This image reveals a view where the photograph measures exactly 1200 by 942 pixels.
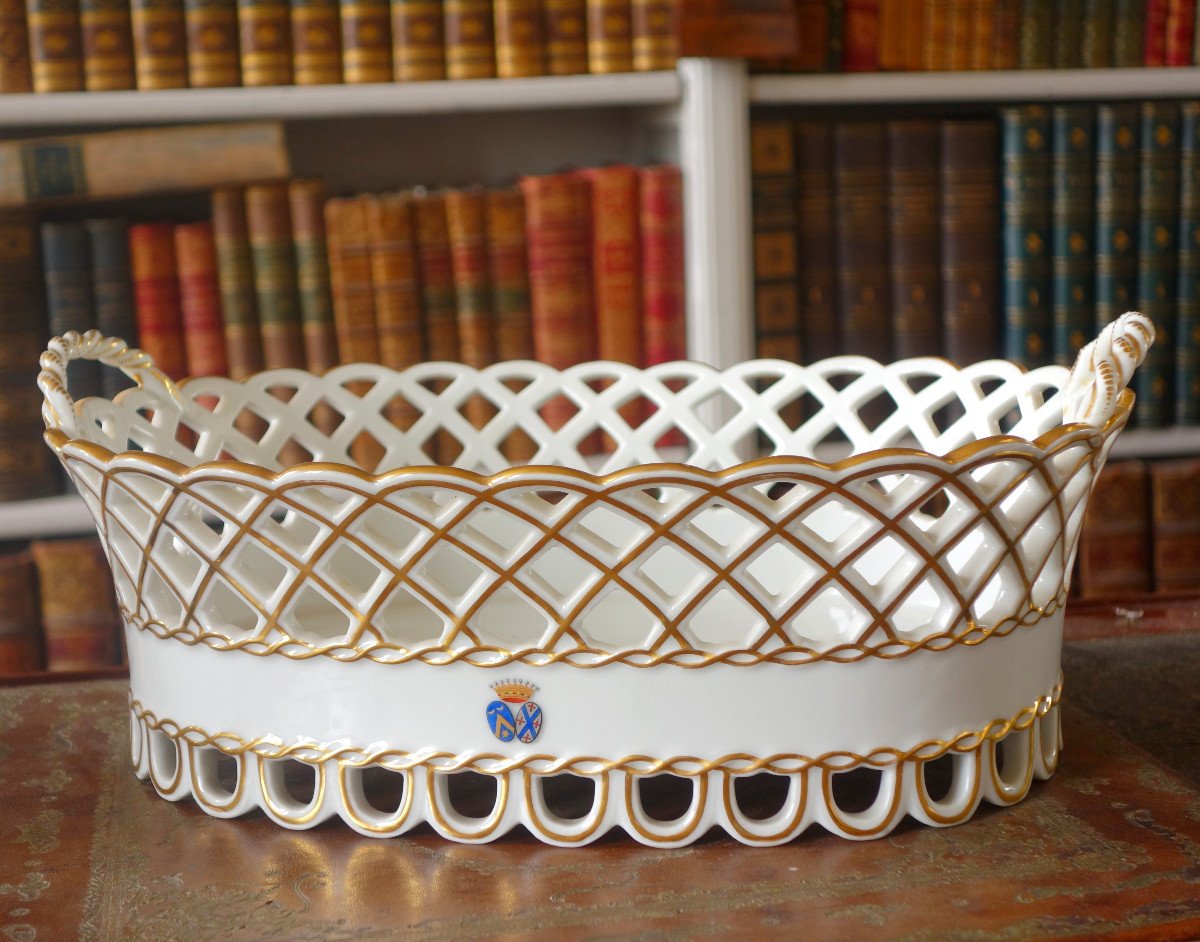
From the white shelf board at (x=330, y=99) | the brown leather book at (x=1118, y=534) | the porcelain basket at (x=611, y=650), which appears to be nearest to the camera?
the porcelain basket at (x=611, y=650)

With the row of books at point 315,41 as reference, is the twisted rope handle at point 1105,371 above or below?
below

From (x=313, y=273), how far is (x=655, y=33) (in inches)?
13.3

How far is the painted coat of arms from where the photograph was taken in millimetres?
530

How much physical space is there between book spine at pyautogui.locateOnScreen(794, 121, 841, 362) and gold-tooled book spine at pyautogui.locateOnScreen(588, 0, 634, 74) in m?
0.16

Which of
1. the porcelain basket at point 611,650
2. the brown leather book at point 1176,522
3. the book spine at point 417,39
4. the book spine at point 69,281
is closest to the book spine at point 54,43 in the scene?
the book spine at point 69,281

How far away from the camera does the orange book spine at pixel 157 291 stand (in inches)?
42.7

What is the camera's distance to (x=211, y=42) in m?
1.03

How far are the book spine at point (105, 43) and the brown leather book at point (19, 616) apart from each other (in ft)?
1.27

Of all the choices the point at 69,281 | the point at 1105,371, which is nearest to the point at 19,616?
the point at 69,281

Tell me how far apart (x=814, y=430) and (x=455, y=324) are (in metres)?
0.42

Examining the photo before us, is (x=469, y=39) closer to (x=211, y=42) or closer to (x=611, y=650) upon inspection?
(x=211, y=42)

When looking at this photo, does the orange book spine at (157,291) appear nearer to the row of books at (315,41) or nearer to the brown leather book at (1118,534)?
the row of books at (315,41)

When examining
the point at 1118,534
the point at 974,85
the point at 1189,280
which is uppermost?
the point at 974,85

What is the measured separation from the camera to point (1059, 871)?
521 mm
